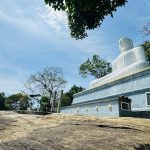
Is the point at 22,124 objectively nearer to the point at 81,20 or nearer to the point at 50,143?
the point at 50,143

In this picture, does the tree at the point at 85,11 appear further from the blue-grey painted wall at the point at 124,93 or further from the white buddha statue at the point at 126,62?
the white buddha statue at the point at 126,62

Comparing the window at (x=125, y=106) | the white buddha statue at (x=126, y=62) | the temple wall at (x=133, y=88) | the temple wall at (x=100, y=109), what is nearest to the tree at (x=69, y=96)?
the white buddha statue at (x=126, y=62)

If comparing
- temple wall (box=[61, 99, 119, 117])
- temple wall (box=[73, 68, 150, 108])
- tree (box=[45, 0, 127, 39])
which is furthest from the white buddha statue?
tree (box=[45, 0, 127, 39])

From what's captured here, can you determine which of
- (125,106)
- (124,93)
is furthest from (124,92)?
(125,106)

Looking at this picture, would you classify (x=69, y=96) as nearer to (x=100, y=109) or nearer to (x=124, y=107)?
(x=100, y=109)

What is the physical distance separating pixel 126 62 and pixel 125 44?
3.59m

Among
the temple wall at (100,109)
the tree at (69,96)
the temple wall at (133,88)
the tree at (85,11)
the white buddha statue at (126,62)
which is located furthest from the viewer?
the tree at (69,96)

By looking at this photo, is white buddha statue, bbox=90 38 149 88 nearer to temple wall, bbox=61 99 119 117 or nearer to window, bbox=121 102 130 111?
temple wall, bbox=61 99 119 117

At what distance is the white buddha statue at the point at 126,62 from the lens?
95.3ft

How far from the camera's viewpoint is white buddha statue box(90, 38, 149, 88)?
29047 mm

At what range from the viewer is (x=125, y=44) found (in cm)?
3606

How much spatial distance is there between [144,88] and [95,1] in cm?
1529

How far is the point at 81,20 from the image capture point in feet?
35.9

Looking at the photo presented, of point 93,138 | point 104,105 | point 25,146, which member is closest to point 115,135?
point 93,138
